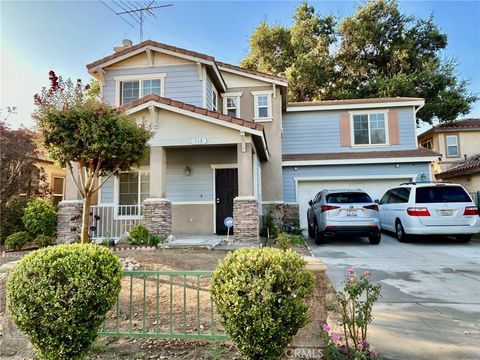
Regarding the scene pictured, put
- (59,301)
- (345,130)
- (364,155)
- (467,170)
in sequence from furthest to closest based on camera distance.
Result: (345,130) → (467,170) → (364,155) → (59,301)

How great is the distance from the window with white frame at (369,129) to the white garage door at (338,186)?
2026 mm

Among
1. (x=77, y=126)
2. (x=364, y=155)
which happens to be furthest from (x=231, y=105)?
(x=77, y=126)

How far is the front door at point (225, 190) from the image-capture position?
11.8 metres

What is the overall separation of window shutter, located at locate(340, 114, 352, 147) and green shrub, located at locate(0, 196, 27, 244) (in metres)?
13.7

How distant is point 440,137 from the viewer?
2103 centimetres

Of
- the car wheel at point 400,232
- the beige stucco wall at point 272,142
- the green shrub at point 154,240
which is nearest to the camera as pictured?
the green shrub at point 154,240

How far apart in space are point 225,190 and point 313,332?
880 cm

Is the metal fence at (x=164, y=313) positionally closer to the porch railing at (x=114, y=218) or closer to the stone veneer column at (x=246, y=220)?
the stone veneer column at (x=246, y=220)

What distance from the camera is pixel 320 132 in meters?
15.8

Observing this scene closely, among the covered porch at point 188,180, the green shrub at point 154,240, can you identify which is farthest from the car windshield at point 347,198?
the green shrub at point 154,240

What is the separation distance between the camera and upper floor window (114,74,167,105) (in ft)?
40.3

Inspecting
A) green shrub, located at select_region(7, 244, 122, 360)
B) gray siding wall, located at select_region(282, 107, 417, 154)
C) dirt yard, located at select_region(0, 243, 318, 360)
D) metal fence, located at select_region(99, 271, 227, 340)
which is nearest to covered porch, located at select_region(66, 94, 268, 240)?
gray siding wall, located at select_region(282, 107, 417, 154)

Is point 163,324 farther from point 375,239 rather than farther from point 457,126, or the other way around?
point 457,126

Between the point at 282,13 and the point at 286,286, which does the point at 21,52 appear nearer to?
the point at 286,286
